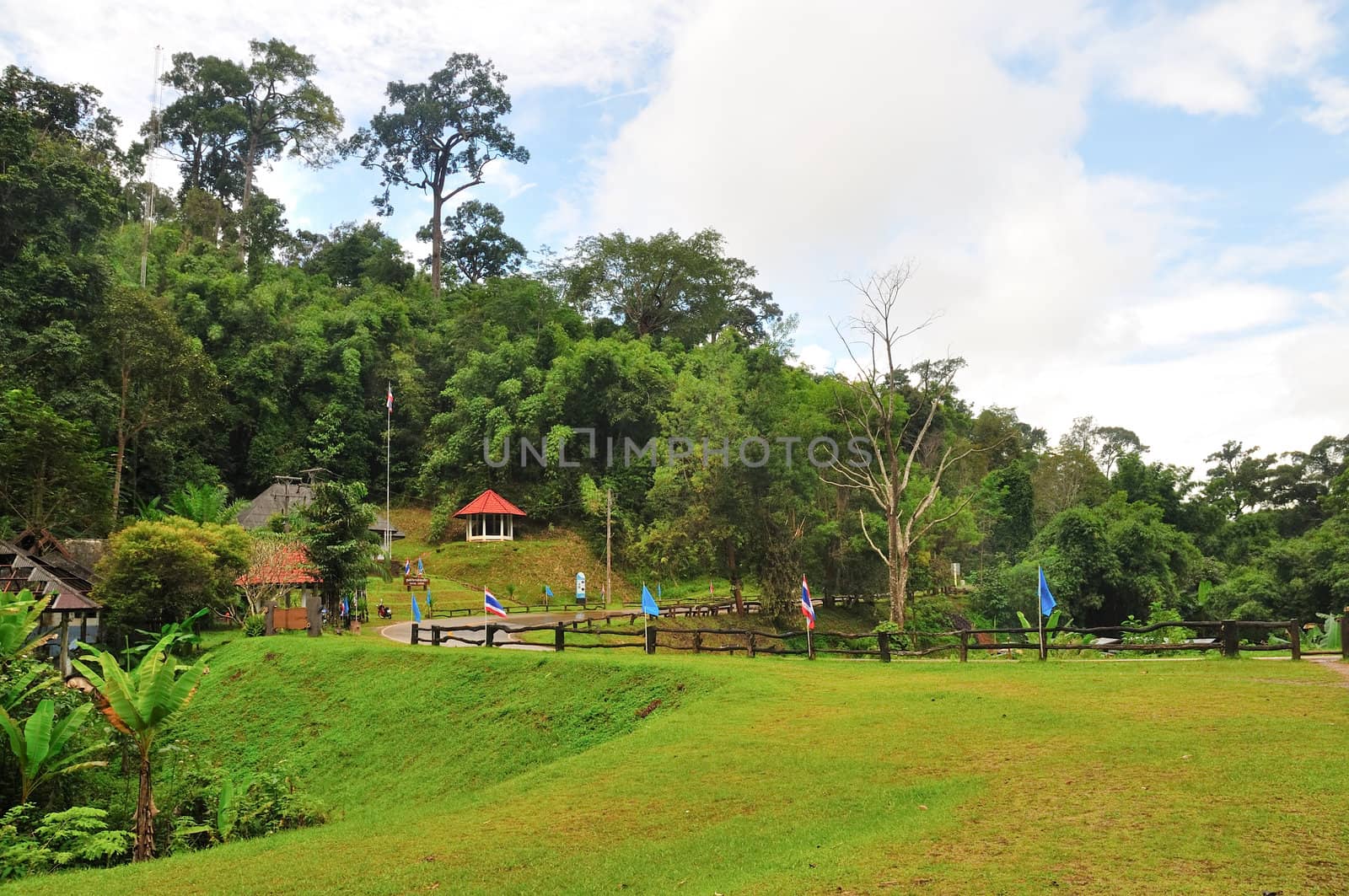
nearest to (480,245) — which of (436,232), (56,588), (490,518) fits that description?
(436,232)

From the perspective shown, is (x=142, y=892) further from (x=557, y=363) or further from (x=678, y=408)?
(x=557, y=363)

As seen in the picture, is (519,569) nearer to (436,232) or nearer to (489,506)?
(489,506)

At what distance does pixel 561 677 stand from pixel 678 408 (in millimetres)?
28357

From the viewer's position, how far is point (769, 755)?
37.1 feet

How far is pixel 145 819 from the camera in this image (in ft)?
36.1

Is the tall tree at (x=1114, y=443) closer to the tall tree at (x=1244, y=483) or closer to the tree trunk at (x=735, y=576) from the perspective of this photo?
the tall tree at (x=1244, y=483)

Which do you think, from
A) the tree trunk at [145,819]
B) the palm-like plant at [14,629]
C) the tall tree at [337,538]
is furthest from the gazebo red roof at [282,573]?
the tree trunk at [145,819]

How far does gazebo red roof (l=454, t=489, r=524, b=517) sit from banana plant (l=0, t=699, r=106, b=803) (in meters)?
37.9

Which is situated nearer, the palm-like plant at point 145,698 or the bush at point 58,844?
the bush at point 58,844

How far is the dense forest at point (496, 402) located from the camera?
124 ft

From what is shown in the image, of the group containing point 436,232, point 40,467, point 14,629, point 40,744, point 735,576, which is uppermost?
point 436,232

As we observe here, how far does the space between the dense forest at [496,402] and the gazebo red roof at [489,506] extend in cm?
→ 220

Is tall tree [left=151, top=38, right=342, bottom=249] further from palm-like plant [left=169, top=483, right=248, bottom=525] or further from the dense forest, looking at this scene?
palm-like plant [left=169, top=483, right=248, bottom=525]

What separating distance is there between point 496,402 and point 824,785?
48.4 meters
